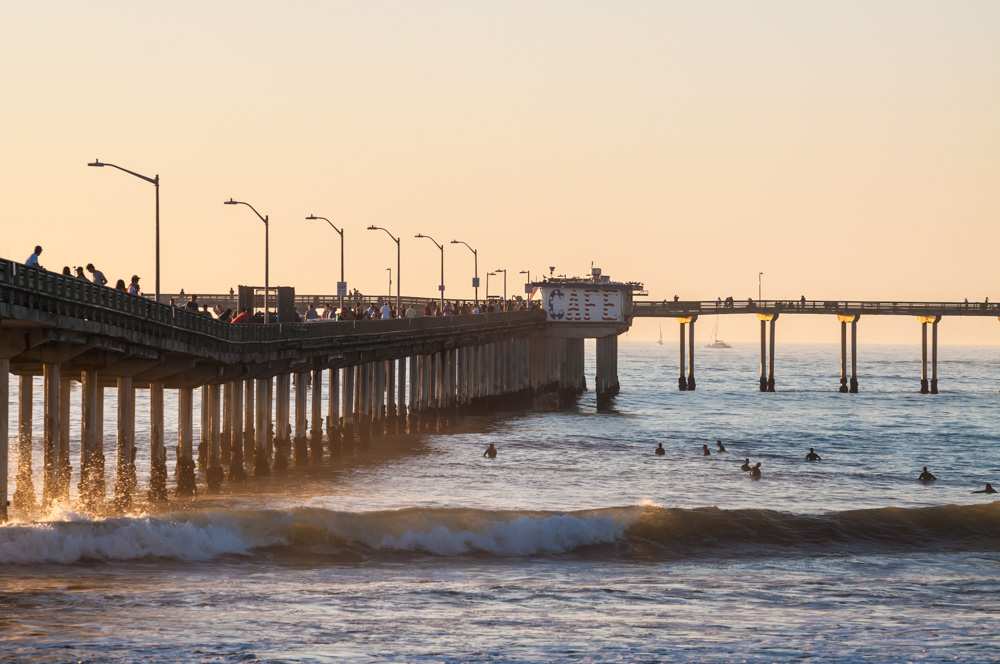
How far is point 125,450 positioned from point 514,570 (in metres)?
14.0

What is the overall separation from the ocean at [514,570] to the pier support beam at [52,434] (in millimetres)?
862

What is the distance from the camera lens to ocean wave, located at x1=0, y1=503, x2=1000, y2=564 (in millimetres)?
43000

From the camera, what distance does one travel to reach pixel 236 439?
203ft

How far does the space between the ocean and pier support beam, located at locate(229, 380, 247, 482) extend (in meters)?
1.40

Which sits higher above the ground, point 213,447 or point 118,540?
point 213,447

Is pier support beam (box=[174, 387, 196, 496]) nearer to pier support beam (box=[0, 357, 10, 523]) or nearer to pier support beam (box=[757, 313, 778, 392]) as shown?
pier support beam (box=[0, 357, 10, 523])

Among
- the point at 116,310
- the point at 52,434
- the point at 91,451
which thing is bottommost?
the point at 91,451

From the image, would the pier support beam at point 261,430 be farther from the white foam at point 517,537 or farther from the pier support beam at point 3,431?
the pier support beam at point 3,431

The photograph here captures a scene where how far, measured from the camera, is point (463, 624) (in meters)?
34.5

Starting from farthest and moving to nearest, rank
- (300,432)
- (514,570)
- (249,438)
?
(300,432)
(249,438)
(514,570)

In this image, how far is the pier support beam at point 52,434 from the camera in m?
43.7

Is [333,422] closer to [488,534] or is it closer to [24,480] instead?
[24,480]

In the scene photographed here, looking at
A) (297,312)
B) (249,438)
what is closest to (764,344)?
(297,312)

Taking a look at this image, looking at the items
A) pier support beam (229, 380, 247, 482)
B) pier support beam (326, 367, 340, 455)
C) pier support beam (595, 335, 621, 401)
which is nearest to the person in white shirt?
pier support beam (229, 380, 247, 482)
